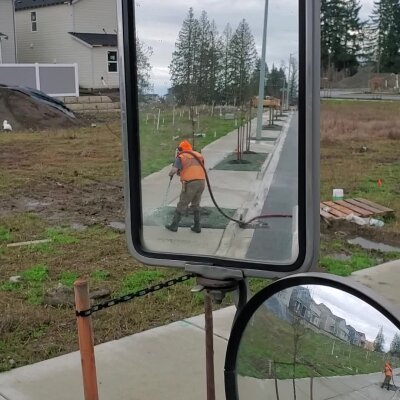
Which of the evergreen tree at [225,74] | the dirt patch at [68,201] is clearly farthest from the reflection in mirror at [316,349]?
the dirt patch at [68,201]

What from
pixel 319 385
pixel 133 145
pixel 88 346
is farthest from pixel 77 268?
pixel 319 385

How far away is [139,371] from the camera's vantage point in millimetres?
3529

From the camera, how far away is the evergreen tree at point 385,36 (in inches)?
58.9

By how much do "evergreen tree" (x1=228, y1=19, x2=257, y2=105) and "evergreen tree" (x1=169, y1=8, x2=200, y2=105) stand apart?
0.13 meters

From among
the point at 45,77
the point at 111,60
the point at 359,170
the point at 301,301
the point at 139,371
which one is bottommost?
the point at 139,371

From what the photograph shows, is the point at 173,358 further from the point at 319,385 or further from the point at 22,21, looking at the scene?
the point at 22,21

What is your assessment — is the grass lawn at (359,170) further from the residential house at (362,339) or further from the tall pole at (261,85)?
the residential house at (362,339)

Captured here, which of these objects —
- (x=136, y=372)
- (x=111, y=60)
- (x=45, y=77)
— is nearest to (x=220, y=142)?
(x=136, y=372)

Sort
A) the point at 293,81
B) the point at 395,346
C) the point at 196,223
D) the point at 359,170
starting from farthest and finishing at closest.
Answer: the point at 359,170
the point at 196,223
the point at 293,81
the point at 395,346

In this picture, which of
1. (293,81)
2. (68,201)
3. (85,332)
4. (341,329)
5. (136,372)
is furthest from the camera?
(68,201)

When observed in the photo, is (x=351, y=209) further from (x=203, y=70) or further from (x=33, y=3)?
(x=33, y=3)

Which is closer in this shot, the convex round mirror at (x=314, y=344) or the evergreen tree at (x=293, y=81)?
the convex round mirror at (x=314, y=344)

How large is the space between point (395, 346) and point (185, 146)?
37.5 inches

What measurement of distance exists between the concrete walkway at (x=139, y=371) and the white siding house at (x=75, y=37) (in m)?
25.1
